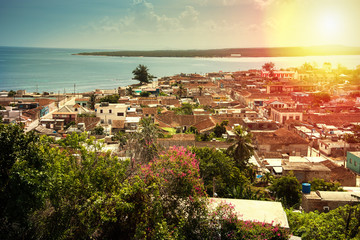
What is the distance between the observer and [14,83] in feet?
210

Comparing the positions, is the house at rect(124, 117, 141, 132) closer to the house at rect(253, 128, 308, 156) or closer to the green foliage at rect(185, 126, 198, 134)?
the green foliage at rect(185, 126, 198, 134)

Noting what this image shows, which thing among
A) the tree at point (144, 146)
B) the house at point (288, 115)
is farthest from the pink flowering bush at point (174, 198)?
the house at point (288, 115)

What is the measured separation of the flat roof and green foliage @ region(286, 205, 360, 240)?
65cm

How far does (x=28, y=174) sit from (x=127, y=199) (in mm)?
1680

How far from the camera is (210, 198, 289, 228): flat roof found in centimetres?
664

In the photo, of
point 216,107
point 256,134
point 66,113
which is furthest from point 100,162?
point 216,107

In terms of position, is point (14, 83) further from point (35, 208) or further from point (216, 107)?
point (35, 208)

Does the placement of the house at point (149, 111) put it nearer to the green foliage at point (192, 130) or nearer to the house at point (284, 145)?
the green foliage at point (192, 130)

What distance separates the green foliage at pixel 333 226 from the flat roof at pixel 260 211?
0.65m

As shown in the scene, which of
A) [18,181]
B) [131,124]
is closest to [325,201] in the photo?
[18,181]

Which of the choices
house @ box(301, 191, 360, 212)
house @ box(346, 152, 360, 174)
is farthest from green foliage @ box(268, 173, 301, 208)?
house @ box(346, 152, 360, 174)

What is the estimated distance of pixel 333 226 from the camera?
7102mm

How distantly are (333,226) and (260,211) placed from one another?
1.58 metres

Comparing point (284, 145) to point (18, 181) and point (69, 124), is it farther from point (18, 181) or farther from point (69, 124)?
point (18, 181)
